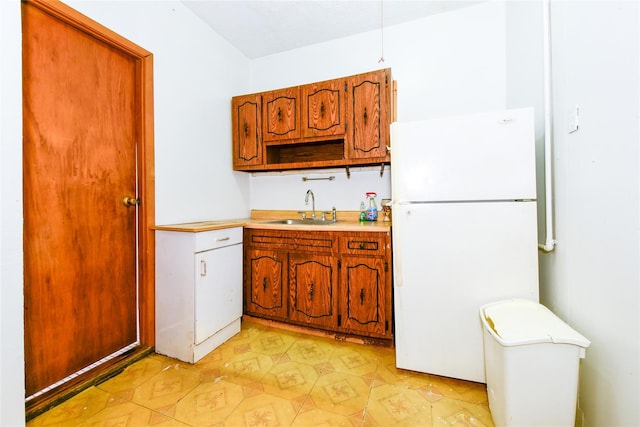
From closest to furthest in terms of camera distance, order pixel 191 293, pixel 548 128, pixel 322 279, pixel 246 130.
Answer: pixel 548 128, pixel 191 293, pixel 322 279, pixel 246 130

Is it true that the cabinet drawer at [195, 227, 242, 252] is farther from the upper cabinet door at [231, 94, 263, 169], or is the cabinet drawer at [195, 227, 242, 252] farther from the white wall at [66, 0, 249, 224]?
the upper cabinet door at [231, 94, 263, 169]

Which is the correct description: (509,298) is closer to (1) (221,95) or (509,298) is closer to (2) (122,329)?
(2) (122,329)

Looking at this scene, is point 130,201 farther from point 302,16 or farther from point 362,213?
point 302,16

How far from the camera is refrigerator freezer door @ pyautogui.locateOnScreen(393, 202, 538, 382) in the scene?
1.33 m

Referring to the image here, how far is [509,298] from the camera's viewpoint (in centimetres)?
134

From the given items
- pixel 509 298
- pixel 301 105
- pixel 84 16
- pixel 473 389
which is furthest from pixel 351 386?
pixel 84 16

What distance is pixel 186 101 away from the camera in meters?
2.09

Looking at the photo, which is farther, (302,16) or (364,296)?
(302,16)

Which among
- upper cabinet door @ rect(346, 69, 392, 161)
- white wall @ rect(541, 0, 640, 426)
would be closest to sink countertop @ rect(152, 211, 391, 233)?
upper cabinet door @ rect(346, 69, 392, 161)

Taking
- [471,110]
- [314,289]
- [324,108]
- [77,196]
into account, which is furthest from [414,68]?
[77,196]

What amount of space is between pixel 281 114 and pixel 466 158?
5.34ft

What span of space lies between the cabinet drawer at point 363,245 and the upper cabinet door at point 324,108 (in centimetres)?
93

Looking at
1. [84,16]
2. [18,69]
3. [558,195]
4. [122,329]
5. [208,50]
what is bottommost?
[122,329]

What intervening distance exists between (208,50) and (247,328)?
2452 mm
